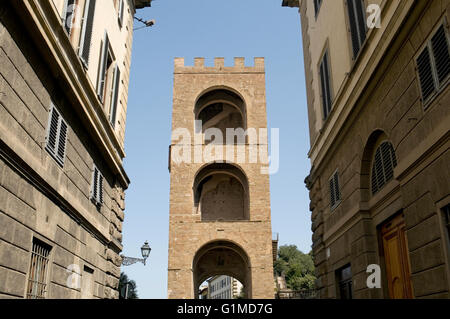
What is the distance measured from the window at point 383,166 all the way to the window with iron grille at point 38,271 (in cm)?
592

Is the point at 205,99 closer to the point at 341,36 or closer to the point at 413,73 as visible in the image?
the point at 341,36

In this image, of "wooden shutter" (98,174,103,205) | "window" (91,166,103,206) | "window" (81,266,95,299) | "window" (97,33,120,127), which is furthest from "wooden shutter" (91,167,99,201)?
"window" (97,33,120,127)

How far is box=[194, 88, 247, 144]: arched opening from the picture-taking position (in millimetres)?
28922

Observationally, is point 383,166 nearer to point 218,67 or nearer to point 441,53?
point 441,53

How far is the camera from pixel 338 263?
33.6 feet

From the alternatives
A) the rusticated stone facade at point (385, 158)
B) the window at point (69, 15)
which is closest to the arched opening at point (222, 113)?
the rusticated stone facade at point (385, 158)

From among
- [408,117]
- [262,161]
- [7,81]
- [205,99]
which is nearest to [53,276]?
[7,81]

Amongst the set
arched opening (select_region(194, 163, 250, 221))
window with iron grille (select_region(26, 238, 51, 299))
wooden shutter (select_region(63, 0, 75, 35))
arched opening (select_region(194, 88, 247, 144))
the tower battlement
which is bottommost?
window with iron grille (select_region(26, 238, 51, 299))

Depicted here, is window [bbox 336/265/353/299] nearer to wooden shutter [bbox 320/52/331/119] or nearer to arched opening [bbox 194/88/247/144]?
wooden shutter [bbox 320/52/331/119]

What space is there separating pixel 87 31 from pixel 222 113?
21.6m

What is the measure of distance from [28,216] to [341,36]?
746 cm

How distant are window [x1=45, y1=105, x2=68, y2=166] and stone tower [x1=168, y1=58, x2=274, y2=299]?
56.0ft

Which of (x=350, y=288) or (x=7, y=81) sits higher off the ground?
(x=7, y=81)
